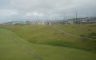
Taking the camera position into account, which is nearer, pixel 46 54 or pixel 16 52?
pixel 46 54

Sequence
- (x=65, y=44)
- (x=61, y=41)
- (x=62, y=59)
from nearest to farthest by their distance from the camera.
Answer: (x=62, y=59) < (x=65, y=44) < (x=61, y=41)

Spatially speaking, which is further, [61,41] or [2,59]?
[61,41]

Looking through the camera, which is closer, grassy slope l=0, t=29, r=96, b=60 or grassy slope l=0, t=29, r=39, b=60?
grassy slope l=0, t=29, r=96, b=60

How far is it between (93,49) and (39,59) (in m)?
10.8

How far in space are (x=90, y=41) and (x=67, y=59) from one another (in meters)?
12.3

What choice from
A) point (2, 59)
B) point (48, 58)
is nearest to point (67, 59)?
point (48, 58)

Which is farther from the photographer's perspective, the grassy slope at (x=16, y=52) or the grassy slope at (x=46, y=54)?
the grassy slope at (x=16, y=52)

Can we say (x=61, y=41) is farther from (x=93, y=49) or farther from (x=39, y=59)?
(x=39, y=59)

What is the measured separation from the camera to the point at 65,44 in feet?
125

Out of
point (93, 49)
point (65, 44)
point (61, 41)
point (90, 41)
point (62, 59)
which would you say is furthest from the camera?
point (61, 41)

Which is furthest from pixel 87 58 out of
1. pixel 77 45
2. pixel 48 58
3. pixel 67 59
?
pixel 77 45

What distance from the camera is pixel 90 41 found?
34.6 m

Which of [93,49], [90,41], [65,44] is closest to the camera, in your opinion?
[93,49]

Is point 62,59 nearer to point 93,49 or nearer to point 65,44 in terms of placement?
point 93,49
